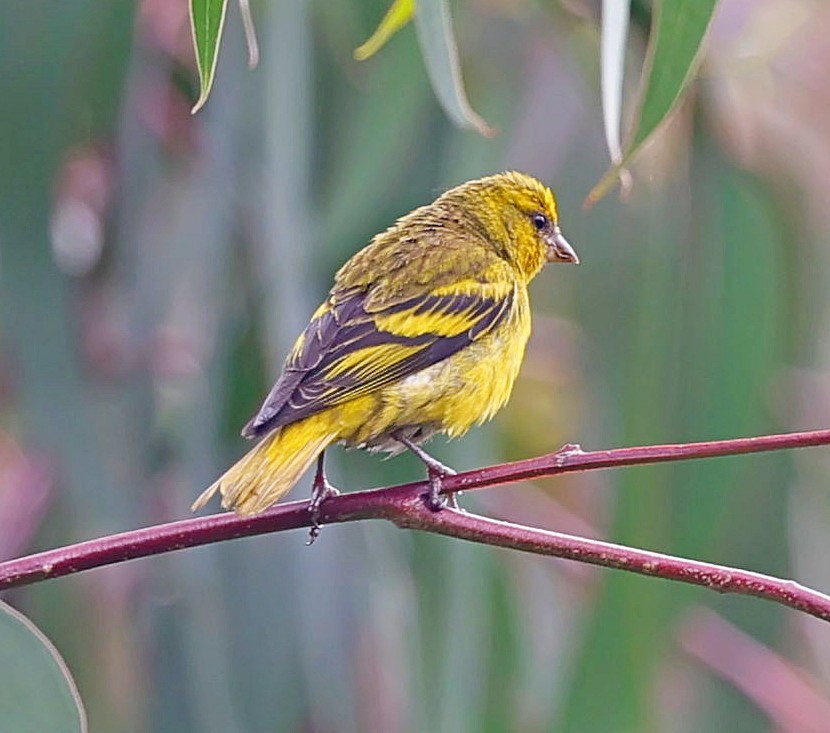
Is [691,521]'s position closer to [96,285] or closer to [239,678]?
[239,678]

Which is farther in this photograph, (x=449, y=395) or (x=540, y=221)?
(x=540, y=221)

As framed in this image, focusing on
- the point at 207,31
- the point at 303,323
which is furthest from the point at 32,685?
the point at 303,323

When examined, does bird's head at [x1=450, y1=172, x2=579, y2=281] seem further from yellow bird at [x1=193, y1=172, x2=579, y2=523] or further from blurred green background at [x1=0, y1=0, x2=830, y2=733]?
blurred green background at [x1=0, y1=0, x2=830, y2=733]

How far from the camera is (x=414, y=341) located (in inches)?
99.3

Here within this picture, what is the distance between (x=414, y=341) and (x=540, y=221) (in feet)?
2.15

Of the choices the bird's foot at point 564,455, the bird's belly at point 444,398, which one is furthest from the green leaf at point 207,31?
the bird's belly at point 444,398

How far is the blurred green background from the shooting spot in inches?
112

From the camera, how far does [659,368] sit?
114 inches

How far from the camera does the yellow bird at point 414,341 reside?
218cm

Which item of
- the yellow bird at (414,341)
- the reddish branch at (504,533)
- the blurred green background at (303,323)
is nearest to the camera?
the reddish branch at (504,533)

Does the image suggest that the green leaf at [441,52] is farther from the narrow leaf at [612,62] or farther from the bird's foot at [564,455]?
the bird's foot at [564,455]

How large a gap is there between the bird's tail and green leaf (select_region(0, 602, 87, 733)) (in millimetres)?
256

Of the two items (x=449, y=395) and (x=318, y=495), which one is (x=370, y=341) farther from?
(x=318, y=495)

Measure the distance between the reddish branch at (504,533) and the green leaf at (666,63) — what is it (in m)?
0.43
